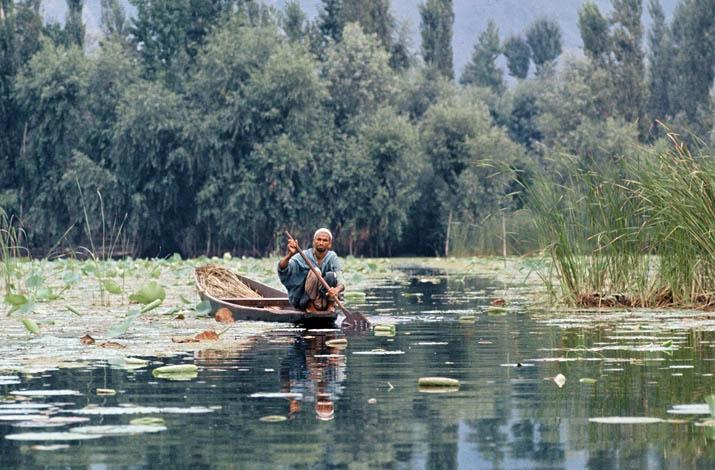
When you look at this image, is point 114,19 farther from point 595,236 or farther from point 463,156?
point 595,236

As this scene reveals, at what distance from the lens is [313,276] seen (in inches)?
610

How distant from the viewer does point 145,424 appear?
7297 mm

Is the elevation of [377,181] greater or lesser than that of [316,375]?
greater

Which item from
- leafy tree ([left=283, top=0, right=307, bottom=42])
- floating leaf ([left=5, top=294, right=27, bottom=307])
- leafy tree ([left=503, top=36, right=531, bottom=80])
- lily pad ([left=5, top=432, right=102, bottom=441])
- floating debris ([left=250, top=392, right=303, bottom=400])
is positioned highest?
leafy tree ([left=503, top=36, right=531, bottom=80])

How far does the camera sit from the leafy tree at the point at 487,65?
4040 inches

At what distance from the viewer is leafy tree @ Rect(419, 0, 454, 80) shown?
257 ft

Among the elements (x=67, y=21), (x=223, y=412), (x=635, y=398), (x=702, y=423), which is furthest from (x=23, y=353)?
(x=67, y=21)

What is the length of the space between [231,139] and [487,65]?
4856 centimetres

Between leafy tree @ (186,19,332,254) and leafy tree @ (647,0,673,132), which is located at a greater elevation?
leafy tree @ (647,0,673,132)

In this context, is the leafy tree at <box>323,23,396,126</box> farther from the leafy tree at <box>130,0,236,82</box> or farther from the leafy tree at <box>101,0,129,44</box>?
the leafy tree at <box>101,0,129,44</box>

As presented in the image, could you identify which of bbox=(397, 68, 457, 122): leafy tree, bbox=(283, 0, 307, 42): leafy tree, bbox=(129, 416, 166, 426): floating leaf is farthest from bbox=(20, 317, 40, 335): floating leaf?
bbox=(397, 68, 457, 122): leafy tree

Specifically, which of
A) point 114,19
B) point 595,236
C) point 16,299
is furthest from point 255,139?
point 16,299

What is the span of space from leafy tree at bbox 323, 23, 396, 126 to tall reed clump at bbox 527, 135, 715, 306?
46.0m

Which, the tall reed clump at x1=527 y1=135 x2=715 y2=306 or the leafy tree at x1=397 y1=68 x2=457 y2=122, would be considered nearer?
the tall reed clump at x1=527 y1=135 x2=715 y2=306
